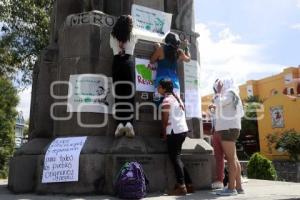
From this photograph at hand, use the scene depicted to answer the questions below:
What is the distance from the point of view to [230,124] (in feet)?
21.3

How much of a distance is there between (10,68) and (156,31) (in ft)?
44.2

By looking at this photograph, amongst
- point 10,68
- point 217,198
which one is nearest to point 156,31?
point 217,198

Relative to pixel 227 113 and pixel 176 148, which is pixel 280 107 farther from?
pixel 176 148

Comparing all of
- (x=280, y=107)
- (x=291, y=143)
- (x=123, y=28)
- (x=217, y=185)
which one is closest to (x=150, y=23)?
(x=123, y=28)

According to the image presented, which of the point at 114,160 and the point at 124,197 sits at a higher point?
the point at 114,160

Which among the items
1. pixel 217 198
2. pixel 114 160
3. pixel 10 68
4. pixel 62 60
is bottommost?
pixel 217 198

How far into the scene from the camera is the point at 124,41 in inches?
273

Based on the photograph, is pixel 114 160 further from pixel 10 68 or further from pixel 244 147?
pixel 244 147

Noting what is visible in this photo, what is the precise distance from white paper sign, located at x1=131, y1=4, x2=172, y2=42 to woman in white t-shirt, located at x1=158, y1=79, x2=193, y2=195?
125 cm

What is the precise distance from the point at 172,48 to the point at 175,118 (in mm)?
1415

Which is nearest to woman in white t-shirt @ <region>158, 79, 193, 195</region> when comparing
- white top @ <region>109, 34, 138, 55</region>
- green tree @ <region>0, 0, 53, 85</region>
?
white top @ <region>109, 34, 138, 55</region>

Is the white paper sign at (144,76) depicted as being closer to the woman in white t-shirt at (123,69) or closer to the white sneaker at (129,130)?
the woman in white t-shirt at (123,69)

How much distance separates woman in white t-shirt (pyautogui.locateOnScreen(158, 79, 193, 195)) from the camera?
251 inches

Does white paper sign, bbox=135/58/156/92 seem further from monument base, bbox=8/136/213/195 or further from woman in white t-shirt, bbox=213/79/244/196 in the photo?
woman in white t-shirt, bbox=213/79/244/196
